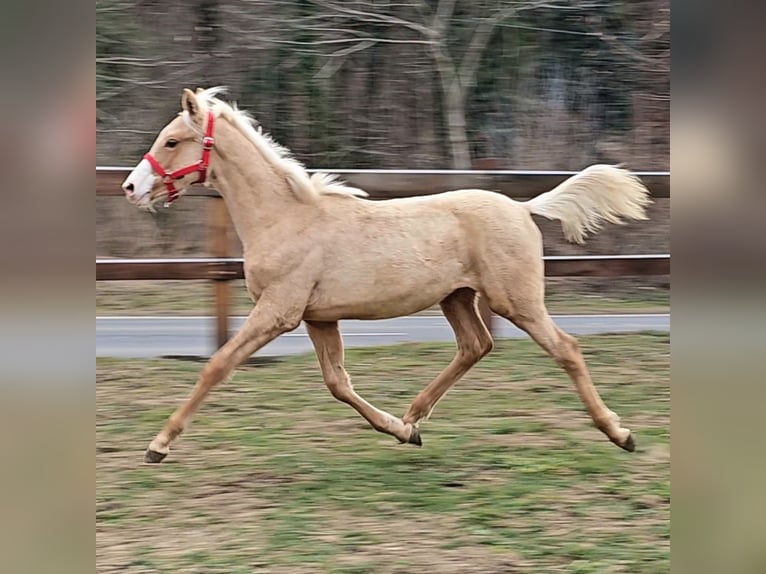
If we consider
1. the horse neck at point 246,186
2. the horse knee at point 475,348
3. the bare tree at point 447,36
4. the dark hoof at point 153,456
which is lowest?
the dark hoof at point 153,456

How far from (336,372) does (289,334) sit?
2.92 m

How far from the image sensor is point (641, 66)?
1019cm

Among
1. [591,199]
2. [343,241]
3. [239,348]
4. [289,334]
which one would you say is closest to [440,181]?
[289,334]

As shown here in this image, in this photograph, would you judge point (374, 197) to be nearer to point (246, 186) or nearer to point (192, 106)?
point (246, 186)

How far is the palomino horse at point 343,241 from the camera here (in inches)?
149

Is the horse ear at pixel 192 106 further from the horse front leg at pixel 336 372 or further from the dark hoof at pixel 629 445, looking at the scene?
the dark hoof at pixel 629 445

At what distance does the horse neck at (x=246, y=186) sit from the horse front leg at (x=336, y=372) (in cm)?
48

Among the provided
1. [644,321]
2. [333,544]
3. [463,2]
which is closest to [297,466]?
[333,544]

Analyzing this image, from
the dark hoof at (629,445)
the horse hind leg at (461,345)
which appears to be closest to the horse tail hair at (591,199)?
the horse hind leg at (461,345)

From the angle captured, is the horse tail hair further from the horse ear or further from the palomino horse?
the horse ear
